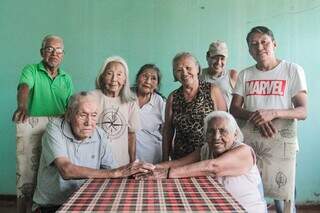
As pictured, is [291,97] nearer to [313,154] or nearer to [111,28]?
[313,154]

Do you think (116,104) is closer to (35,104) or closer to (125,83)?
(125,83)

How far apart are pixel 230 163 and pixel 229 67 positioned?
2.11 metres

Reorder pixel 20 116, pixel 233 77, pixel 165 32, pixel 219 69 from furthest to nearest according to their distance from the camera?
pixel 165 32
pixel 233 77
pixel 219 69
pixel 20 116

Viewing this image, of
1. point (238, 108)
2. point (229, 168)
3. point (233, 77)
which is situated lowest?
point (229, 168)

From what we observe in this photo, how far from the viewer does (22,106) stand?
2.65m

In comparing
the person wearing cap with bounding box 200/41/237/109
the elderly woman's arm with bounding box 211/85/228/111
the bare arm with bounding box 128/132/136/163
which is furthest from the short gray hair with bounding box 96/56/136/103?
the person wearing cap with bounding box 200/41/237/109

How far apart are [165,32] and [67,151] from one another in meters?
2.16

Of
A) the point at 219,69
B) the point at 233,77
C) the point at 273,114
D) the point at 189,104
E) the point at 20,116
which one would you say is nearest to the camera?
the point at 273,114

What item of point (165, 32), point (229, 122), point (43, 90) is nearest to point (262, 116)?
point (229, 122)

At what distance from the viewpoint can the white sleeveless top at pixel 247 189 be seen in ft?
6.59

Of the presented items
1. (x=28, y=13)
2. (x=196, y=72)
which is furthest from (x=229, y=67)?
(x=28, y=13)

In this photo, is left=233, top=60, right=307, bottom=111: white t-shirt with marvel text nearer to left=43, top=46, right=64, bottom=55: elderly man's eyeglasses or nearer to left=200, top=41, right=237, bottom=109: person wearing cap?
left=200, top=41, right=237, bottom=109: person wearing cap

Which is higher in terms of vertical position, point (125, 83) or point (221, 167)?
point (125, 83)

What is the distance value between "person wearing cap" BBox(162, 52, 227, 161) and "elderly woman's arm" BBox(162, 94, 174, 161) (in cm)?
2
